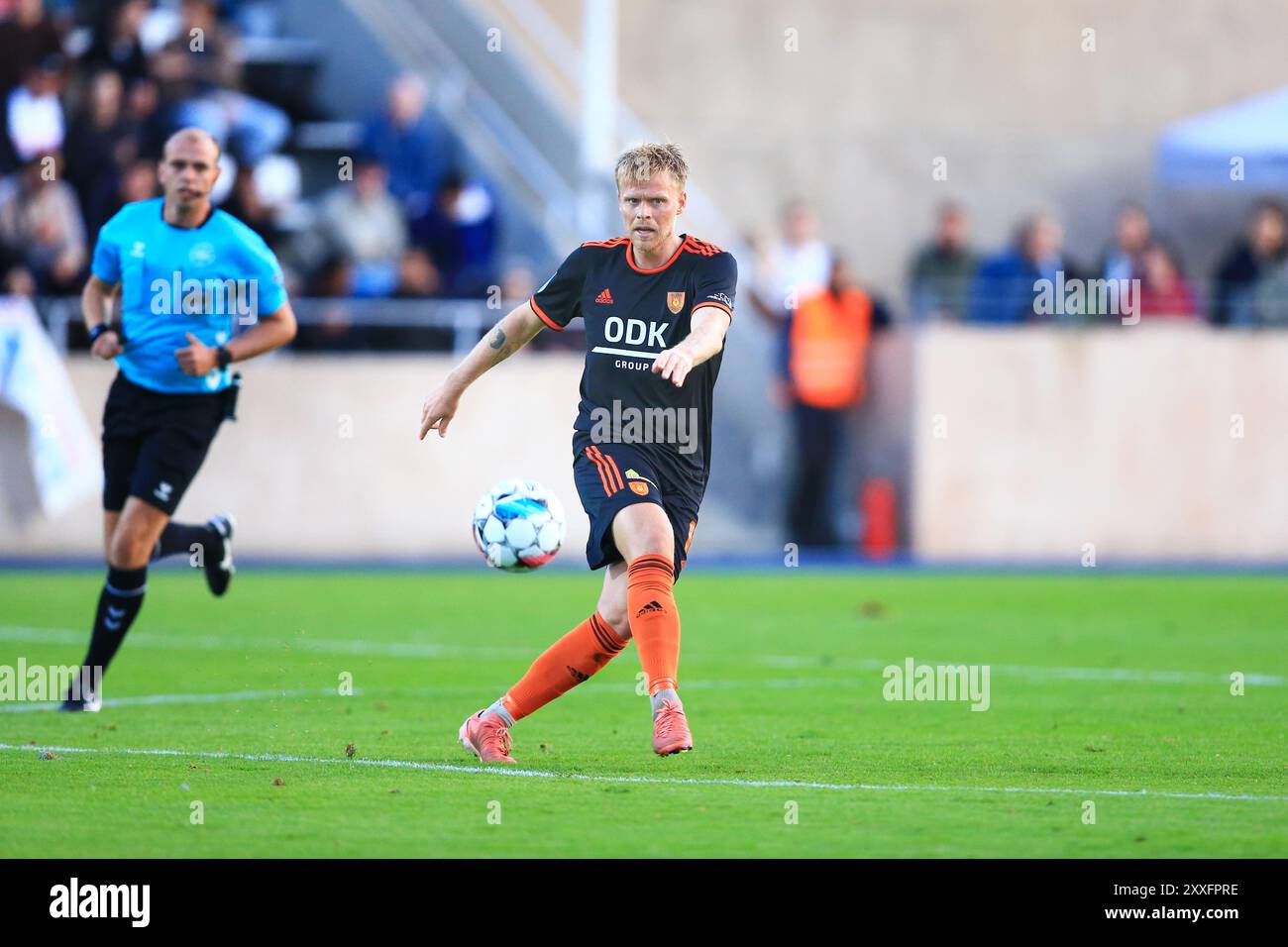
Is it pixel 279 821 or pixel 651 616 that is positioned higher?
pixel 651 616

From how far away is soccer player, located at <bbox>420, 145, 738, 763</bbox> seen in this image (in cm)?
736

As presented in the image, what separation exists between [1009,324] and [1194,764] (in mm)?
12857

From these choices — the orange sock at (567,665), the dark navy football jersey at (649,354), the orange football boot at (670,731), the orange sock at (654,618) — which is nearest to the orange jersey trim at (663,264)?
the dark navy football jersey at (649,354)

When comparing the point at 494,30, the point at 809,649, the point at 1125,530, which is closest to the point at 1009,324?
the point at 1125,530

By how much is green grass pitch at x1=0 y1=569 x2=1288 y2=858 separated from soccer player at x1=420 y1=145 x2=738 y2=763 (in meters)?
0.43

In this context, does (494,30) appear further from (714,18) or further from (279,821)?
(279,821)

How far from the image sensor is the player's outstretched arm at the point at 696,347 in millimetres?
6816

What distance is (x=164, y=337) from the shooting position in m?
9.43

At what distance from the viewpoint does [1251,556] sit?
66.7 feet

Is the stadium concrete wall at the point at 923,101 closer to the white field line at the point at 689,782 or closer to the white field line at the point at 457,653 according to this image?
the white field line at the point at 457,653

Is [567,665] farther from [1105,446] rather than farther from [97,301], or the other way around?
[1105,446]

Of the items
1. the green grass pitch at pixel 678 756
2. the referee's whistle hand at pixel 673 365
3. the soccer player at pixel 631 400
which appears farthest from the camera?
the soccer player at pixel 631 400

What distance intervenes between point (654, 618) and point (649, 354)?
1038mm
